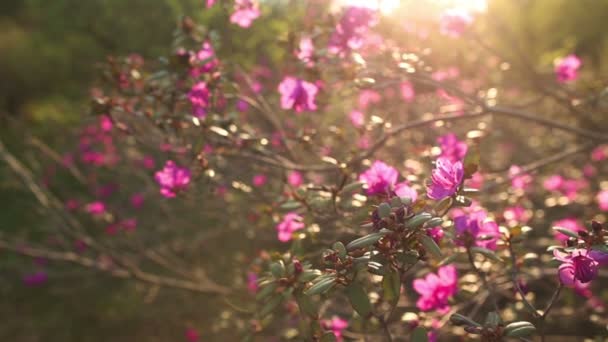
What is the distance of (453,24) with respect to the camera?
3.49 meters

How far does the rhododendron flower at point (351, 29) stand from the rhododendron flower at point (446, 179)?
1.28m

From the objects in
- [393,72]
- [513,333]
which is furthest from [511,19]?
[513,333]

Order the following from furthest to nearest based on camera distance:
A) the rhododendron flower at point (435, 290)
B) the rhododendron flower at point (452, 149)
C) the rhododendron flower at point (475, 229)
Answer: the rhododendron flower at point (452, 149) < the rhododendron flower at point (435, 290) < the rhododendron flower at point (475, 229)

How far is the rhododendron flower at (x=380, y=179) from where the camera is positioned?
1938 millimetres

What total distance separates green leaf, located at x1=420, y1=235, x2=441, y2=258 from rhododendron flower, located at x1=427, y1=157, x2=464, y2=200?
0.48 feet

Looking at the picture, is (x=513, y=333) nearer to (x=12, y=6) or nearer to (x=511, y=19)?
(x=511, y=19)

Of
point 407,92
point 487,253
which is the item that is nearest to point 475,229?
point 487,253

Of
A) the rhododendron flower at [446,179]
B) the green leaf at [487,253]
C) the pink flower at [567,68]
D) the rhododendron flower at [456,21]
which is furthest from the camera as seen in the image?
the rhododendron flower at [456,21]

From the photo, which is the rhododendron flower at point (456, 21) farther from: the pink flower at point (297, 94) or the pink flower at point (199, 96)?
the pink flower at point (199, 96)

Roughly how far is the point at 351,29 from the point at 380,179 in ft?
3.43

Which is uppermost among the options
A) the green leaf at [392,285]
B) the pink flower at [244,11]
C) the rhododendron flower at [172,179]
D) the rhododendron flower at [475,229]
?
the pink flower at [244,11]

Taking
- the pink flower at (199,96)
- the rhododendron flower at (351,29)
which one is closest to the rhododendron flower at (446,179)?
the rhododendron flower at (351,29)

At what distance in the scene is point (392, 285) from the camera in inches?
61.2

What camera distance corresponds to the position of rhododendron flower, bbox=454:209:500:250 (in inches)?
75.0
